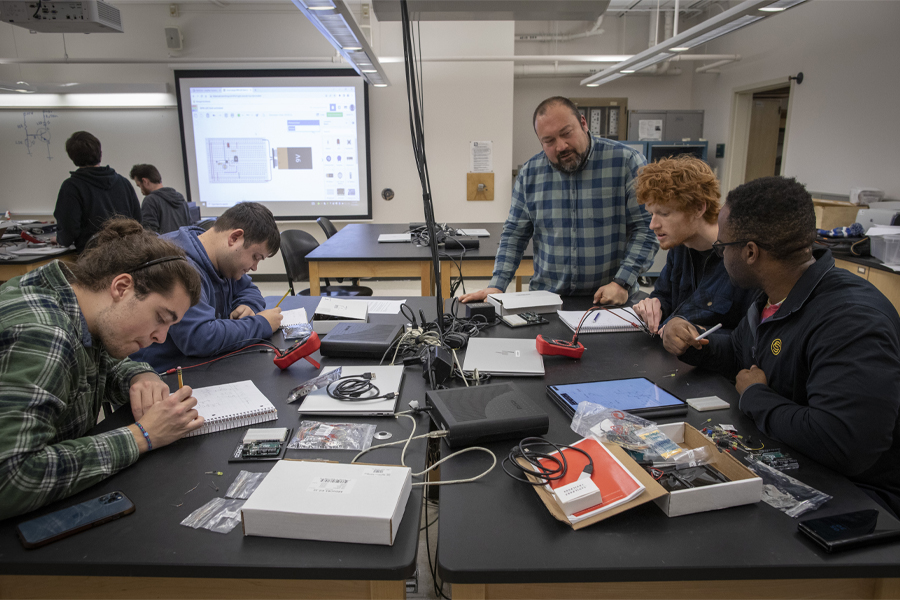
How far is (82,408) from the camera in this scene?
1.06 metres

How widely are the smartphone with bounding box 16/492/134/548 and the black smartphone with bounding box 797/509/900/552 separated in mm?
1024

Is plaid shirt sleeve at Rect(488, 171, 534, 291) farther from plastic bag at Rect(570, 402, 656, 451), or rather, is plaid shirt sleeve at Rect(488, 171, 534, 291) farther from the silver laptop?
plastic bag at Rect(570, 402, 656, 451)

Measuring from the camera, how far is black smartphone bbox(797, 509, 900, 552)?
28.9 inches

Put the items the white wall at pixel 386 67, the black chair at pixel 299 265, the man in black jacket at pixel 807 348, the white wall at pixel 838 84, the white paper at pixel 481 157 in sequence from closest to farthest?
the man in black jacket at pixel 807 348 → the black chair at pixel 299 265 → the white wall at pixel 838 84 → the white wall at pixel 386 67 → the white paper at pixel 481 157

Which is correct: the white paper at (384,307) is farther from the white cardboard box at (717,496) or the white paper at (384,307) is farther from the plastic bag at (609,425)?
the white cardboard box at (717,496)

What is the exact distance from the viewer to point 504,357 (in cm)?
141

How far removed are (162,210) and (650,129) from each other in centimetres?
492

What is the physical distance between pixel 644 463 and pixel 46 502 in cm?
97

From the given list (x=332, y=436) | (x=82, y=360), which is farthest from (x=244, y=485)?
(x=82, y=360)

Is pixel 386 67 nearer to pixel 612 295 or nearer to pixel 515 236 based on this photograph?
pixel 515 236

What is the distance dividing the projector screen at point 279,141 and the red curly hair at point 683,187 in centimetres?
417

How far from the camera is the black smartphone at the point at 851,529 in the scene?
73 cm

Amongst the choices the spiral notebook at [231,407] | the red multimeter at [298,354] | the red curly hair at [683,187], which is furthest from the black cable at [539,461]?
the red curly hair at [683,187]

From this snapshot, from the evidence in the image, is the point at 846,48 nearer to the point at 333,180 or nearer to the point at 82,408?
the point at 333,180
